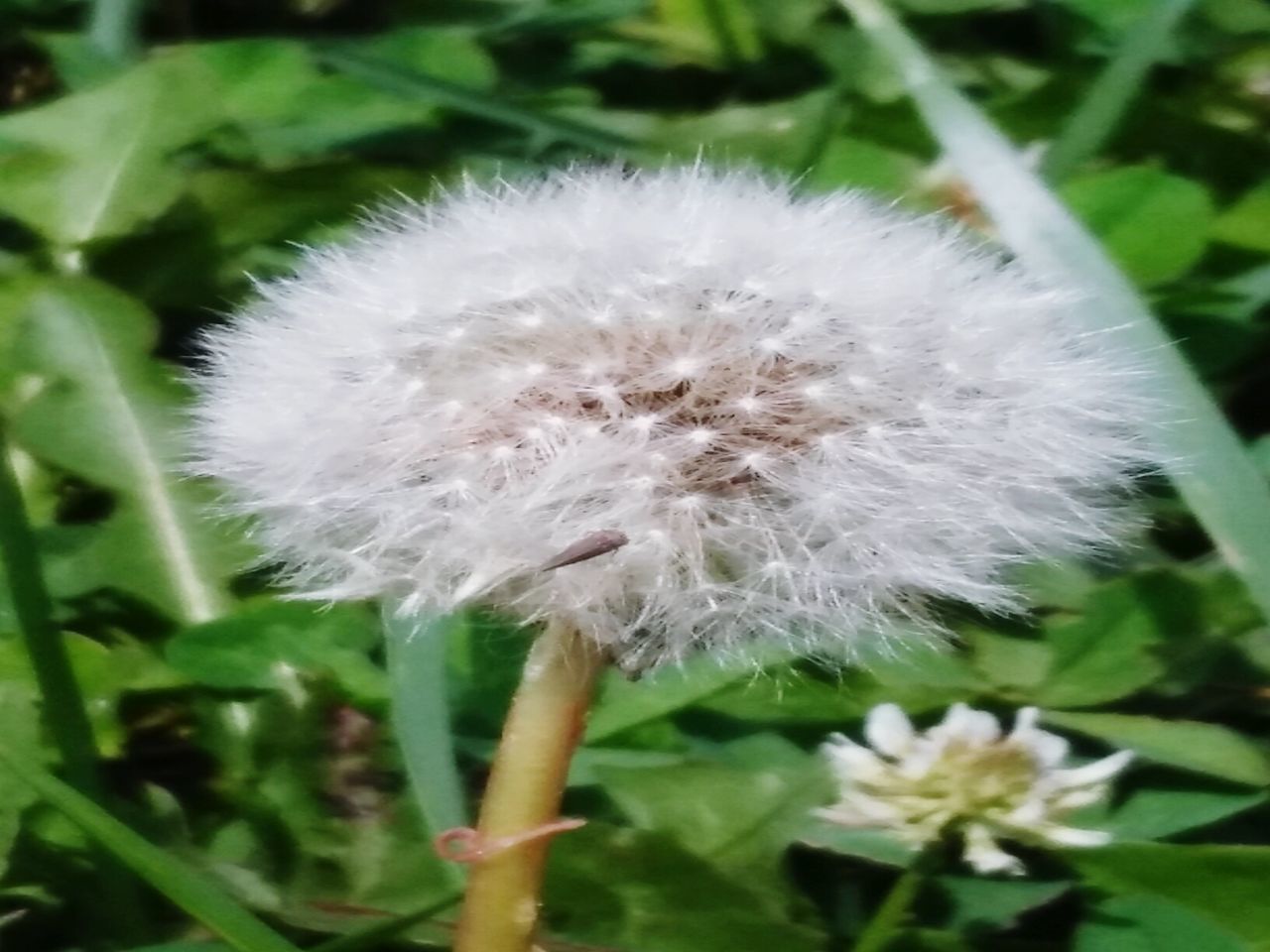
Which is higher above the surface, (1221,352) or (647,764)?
(1221,352)

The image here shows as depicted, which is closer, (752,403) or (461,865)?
(752,403)

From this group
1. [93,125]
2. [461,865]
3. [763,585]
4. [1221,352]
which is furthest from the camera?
[93,125]

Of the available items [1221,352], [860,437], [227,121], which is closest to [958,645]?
[860,437]

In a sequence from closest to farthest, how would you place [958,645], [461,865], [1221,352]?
[461,865], [958,645], [1221,352]

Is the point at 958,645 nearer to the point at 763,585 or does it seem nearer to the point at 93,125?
the point at 763,585

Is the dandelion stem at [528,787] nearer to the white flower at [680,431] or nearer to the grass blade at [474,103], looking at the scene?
the white flower at [680,431]

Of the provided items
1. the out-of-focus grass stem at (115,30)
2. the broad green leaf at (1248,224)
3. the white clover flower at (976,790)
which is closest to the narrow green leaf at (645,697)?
the white clover flower at (976,790)
